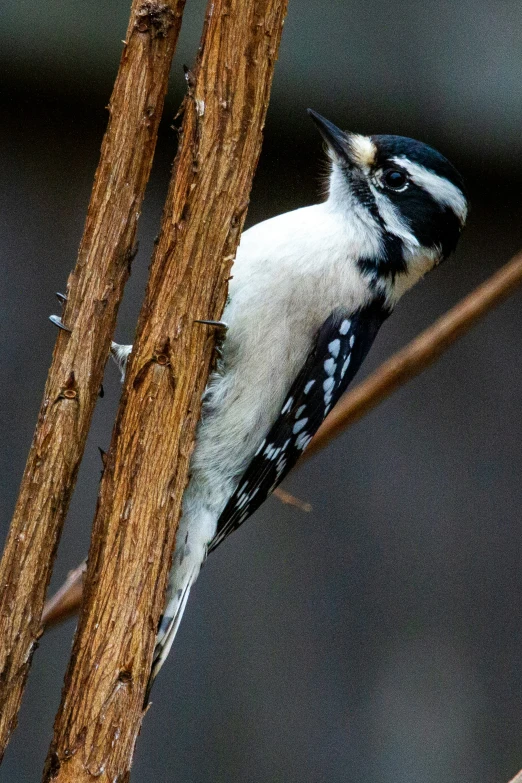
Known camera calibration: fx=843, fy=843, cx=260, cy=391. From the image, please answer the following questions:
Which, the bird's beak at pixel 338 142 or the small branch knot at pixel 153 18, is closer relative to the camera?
the small branch knot at pixel 153 18

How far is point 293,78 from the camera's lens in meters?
4.11

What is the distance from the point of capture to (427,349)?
6.62ft

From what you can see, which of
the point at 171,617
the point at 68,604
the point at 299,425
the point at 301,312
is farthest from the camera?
the point at 299,425

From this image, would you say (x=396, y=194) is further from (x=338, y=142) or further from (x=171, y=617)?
(x=171, y=617)

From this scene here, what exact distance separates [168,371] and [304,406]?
97 cm

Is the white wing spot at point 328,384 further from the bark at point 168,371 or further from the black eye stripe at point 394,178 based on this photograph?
the bark at point 168,371

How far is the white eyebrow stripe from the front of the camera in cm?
293

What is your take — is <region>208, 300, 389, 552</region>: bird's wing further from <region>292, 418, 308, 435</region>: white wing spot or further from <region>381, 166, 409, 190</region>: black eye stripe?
<region>381, 166, 409, 190</region>: black eye stripe

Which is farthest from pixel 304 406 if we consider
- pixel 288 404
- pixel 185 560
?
pixel 185 560

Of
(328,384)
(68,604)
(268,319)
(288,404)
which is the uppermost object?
(268,319)

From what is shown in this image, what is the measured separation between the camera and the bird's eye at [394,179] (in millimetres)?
2965

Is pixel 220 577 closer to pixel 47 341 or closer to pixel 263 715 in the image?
pixel 263 715

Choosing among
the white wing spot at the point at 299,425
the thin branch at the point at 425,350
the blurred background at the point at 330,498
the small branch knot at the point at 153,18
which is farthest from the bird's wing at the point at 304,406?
the blurred background at the point at 330,498

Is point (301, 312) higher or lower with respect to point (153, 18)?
lower
